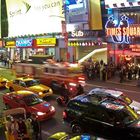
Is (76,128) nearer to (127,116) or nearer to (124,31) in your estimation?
(127,116)

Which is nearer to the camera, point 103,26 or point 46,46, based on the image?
point 103,26

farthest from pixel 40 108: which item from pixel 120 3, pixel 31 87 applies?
pixel 120 3

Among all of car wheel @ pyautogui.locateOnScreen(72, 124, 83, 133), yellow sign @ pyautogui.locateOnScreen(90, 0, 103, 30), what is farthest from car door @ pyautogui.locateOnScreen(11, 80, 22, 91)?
yellow sign @ pyautogui.locateOnScreen(90, 0, 103, 30)

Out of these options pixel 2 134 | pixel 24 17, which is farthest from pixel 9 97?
pixel 24 17

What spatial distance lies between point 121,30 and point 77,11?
23.2 feet

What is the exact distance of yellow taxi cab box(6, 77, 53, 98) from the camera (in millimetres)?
24312

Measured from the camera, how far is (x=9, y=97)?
68.1 feet

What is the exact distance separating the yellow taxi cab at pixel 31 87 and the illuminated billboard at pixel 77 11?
15728mm

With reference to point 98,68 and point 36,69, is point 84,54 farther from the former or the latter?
point 36,69

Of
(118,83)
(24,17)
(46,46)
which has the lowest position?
(118,83)

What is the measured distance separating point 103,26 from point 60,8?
28.4 feet

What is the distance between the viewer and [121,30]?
115 feet

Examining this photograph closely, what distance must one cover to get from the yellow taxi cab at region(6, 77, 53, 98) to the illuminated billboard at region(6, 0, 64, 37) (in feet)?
61.8

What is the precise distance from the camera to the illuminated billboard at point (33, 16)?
4684cm
